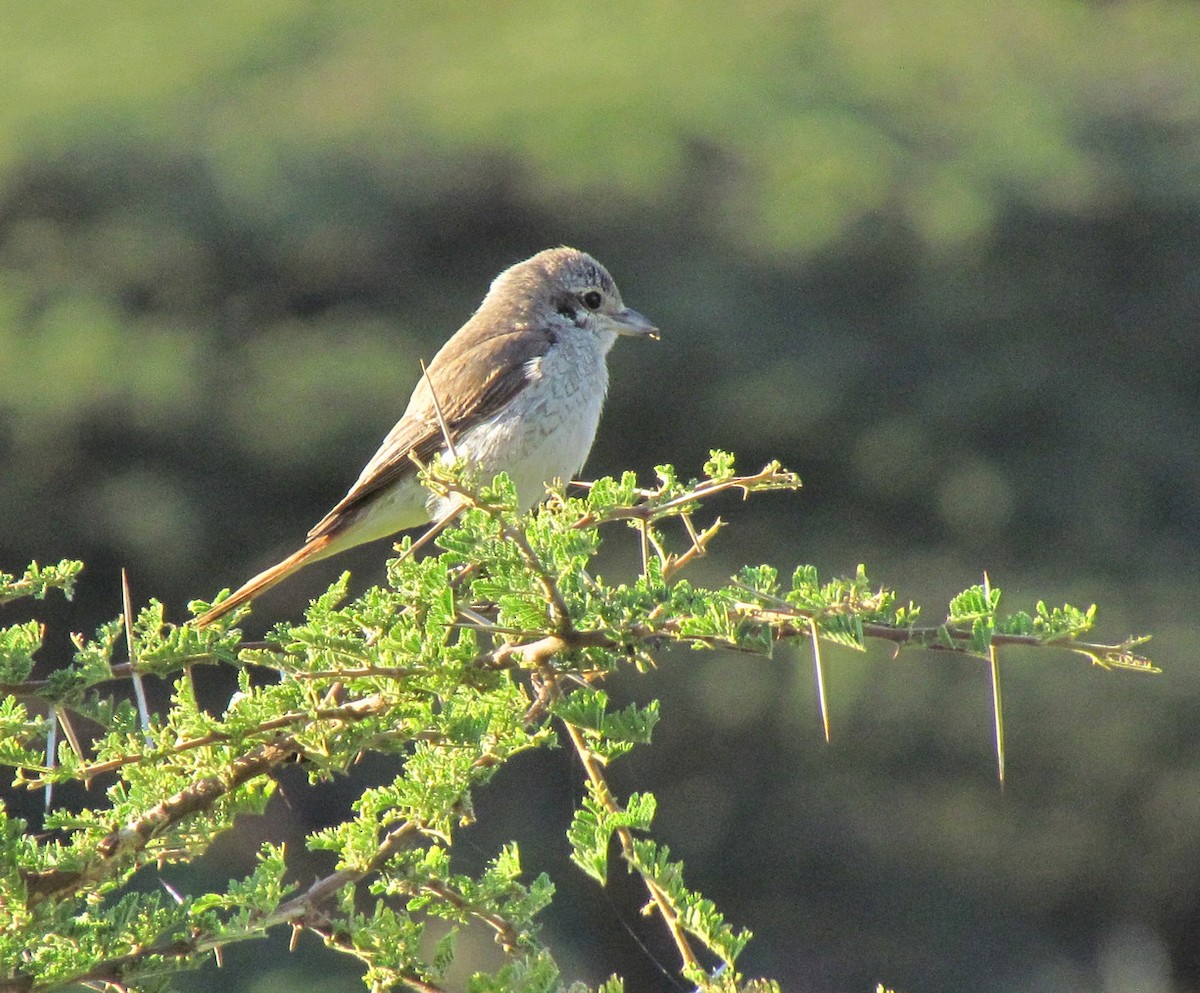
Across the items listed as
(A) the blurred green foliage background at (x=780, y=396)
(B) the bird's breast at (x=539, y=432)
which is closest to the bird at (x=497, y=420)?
(B) the bird's breast at (x=539, y=432)

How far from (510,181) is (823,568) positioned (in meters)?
3.59

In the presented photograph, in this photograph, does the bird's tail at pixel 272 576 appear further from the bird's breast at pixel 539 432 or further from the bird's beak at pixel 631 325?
the bird's beak at pixel 631 325

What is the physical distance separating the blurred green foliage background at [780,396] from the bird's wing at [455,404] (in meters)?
4.06

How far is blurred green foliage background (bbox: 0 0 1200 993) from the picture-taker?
9203mm

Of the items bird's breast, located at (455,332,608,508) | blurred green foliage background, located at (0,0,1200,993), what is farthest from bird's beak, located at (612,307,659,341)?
blurred green foliage background, located at (0,0,1200,993)

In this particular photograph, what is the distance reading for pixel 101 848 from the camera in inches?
75.8

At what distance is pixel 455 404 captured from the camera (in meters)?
4.89

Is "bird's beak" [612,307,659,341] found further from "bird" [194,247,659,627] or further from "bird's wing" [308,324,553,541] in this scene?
"bird's wing" [308,324,553,541]

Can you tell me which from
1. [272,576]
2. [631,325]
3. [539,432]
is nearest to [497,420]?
[539,432]

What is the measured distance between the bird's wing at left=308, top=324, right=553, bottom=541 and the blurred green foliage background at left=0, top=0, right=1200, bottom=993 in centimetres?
406

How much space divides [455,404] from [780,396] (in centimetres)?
519

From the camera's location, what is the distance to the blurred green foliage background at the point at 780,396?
362 inches

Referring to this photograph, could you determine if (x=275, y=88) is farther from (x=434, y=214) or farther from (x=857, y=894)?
(x=857, y=894)

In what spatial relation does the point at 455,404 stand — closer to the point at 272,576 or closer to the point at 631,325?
the point at 631,325
